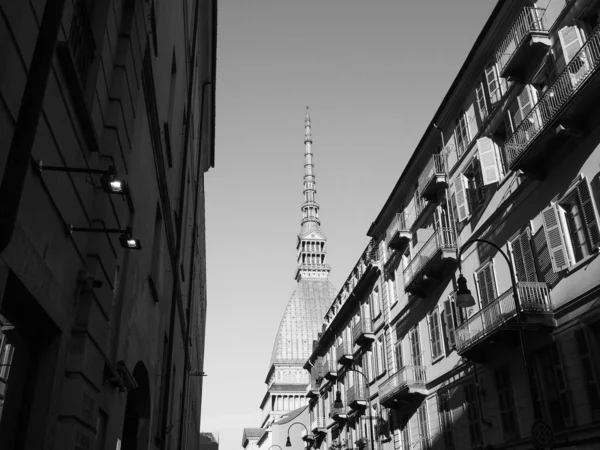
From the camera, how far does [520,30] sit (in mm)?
20969

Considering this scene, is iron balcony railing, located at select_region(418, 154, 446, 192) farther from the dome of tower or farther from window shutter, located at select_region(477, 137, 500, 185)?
the dome of tower

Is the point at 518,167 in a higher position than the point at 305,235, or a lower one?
lower

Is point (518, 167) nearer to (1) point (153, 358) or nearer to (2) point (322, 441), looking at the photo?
(1) point (153, 358)

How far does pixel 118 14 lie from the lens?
9.54m

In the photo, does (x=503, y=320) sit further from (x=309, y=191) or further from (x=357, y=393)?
(x=309, y=191)

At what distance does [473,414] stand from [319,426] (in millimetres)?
34653

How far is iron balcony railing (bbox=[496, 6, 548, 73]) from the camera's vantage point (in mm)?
19953

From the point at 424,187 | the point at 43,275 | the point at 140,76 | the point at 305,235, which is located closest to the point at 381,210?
the point at 424,187

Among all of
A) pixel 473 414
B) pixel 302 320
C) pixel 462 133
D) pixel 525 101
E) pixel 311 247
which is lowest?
pixel 473 414

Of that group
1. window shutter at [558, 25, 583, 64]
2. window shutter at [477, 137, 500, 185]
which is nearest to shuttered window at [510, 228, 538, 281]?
window shutter at [477, 137, 500, 185]

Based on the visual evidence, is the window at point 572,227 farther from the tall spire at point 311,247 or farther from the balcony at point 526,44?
the tall spire at point 311,247

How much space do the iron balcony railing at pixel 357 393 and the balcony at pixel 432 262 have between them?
12.4 metres

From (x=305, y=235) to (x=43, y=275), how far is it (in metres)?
143

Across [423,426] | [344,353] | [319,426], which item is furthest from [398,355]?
[319,426]
